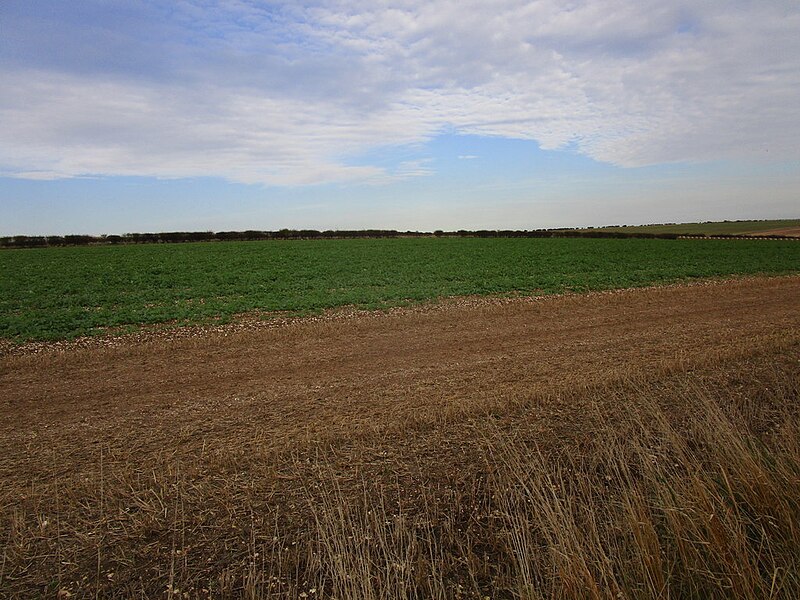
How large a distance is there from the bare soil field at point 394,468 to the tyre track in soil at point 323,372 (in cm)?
6

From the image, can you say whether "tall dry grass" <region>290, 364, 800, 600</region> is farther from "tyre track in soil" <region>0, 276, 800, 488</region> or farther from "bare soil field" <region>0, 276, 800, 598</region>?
"tyre track in soil" <region>0, 276, 800, 488</region>

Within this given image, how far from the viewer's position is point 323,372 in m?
9.79

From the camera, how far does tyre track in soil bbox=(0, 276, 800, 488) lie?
686cm

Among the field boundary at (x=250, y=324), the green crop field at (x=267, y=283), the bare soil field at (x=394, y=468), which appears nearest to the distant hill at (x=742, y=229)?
the green crop field at (x=267, y=283)

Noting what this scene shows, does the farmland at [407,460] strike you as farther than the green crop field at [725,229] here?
No

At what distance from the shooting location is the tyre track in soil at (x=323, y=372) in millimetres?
6855

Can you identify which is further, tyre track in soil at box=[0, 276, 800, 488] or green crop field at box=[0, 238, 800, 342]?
green crop field at box=[0, 238, 800, 342]

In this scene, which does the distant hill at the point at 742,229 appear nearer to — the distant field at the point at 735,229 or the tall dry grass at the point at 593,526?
the distant field at the point at 735,229

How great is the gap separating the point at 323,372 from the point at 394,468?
178 inches

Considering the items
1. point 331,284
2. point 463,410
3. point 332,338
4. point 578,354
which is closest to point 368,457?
point 463,410

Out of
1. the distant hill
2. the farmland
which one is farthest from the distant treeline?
the farmland

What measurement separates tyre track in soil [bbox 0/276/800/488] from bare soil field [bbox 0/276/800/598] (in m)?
0.06

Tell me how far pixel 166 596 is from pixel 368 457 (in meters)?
2.55

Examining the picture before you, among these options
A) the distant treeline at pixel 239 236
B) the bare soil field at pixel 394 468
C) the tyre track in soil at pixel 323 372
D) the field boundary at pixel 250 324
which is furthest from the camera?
the distant treeline at pixel 239 236
